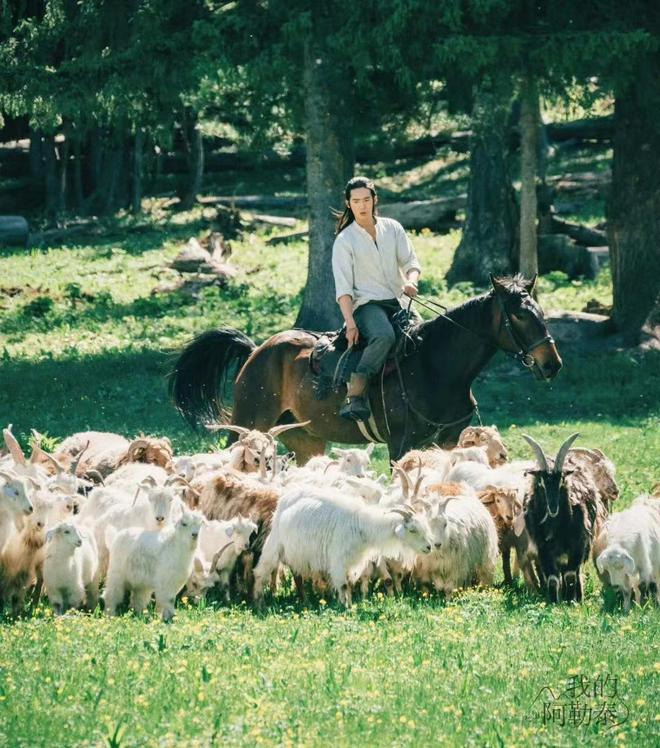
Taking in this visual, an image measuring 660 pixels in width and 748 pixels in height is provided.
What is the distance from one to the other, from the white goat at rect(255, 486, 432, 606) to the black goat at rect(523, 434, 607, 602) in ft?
2.59

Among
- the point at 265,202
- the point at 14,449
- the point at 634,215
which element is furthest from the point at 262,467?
the point at 265,202

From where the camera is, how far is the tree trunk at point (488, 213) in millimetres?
26453

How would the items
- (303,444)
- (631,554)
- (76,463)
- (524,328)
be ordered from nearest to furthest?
(631,554) → (76,463) → (524,328) → (303,444)

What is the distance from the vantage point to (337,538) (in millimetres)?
10672

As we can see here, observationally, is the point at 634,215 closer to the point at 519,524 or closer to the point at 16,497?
the point at 519,524

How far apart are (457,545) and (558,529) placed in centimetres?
76

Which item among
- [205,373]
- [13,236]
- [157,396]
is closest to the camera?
[205,373]

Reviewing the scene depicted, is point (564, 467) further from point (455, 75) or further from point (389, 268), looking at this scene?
point (455, 75)

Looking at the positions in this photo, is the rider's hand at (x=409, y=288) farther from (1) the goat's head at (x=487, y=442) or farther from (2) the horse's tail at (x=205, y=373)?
(2) the horse's tail at (x=205, y=373)

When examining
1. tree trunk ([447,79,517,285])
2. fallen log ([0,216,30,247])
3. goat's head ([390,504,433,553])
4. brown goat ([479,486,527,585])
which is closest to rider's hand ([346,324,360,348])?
brown goat ([479,486,527,585])

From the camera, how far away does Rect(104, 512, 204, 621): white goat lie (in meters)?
10.3

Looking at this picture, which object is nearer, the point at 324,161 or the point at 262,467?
the point at 262,467

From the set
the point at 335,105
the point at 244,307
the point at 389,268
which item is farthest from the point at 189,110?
the point at 389,268

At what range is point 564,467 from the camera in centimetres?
1157
